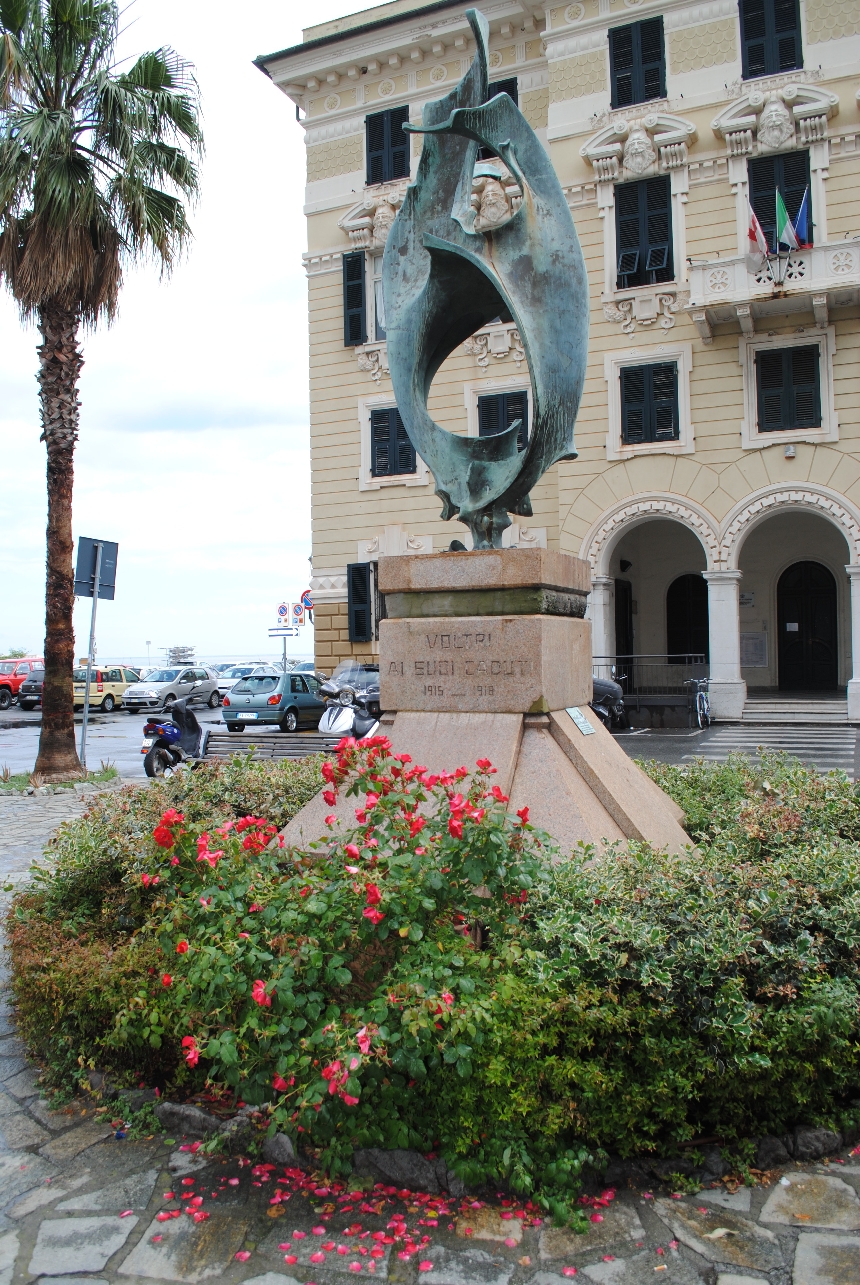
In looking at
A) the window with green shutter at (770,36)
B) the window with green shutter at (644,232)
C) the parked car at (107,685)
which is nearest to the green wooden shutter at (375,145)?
the window with green shutter at (644,232)

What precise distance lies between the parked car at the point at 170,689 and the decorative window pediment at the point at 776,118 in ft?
72.9

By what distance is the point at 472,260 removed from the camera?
5344 mm

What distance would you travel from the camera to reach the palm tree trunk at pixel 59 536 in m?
13.5

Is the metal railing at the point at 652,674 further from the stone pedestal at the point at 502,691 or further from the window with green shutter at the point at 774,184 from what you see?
the stone pedestal at the point at 502,691

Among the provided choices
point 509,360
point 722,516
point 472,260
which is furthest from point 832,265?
point 472,260

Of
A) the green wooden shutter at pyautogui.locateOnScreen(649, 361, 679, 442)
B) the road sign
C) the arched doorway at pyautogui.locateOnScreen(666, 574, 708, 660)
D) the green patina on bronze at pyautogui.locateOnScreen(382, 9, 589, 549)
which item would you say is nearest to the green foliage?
the green patina on bronze at pyautogui.locateOnScreen(382, 9, 589, 549)

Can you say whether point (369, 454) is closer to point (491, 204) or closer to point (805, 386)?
point (491, 204)

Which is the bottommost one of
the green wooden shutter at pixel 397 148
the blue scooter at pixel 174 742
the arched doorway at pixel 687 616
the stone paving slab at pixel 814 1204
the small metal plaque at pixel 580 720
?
the stone paving slab at pixel 814 1204

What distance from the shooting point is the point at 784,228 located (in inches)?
673

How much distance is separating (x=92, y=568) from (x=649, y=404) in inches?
448

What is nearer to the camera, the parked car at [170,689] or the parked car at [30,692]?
the parked car at [170,689]

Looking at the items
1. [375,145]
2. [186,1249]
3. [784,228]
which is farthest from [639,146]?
[186,1249]

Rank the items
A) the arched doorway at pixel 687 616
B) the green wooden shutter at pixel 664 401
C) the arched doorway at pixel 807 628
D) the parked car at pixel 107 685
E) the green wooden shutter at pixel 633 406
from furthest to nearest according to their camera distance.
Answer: the parked car at pixel 107 685
the arched doorway at pixel 687 616
the arched doorway at pixel 807 628
the green wooden shutter at pixel 633 406
the green wooden shutter at pixel 664 401

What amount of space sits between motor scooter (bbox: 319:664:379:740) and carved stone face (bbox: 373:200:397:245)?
9512 millimetres
